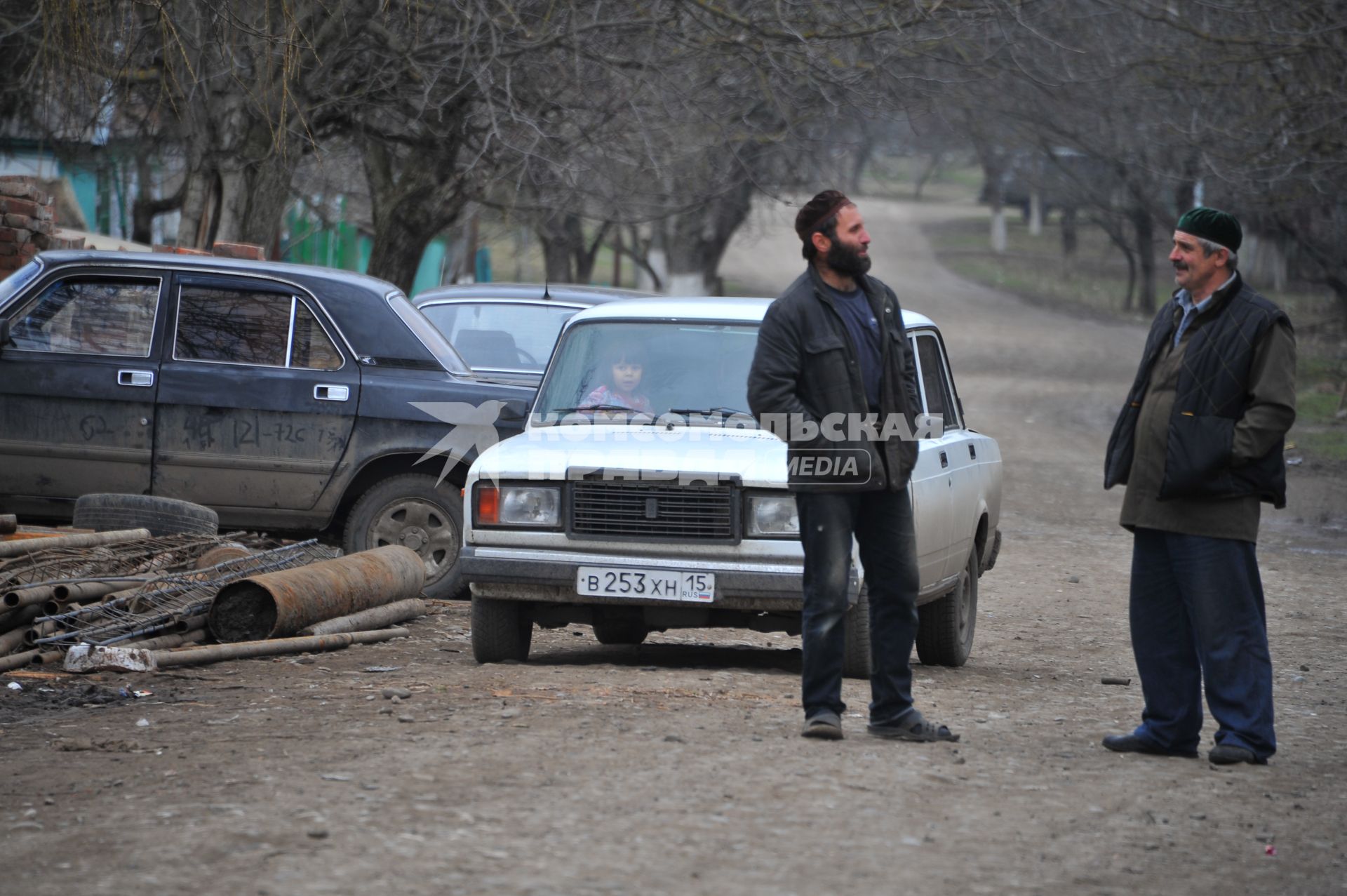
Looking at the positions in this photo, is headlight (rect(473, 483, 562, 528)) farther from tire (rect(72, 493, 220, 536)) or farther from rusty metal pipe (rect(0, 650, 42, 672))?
tire (rect(72, 493, 220, 536))

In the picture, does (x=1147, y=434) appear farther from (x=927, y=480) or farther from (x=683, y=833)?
(x=683, y=833)

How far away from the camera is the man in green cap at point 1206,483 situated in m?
5.40

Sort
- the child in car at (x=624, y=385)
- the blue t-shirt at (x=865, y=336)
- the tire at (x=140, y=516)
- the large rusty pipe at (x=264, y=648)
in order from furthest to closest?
the tire at (x=140, y=516), the child in car at (x=624, y=385), the large rusty pipe at (x=264, y=648), the blue t-shirt at (x=865, y=336)

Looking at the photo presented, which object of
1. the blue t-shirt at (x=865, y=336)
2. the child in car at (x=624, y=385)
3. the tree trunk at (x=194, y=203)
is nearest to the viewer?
the blue t-shirt at (x=865, y=336)

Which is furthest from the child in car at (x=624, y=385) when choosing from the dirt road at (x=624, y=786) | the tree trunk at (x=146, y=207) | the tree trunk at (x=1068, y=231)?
the tree trunk at (x=1068, y=231)

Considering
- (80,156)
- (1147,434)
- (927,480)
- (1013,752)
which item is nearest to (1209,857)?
(1013,752)

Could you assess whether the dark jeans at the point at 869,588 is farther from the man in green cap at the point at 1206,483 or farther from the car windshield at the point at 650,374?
the car windshield at the point at 650,374

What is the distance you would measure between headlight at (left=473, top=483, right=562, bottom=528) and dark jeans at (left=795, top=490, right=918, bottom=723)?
1679mm

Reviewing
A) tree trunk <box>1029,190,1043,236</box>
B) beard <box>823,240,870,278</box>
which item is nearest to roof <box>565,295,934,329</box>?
beard <box>823,240,870,278</box>

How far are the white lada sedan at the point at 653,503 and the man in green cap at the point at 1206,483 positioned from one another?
1.37 metres

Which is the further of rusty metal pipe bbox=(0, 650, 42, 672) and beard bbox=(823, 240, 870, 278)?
rusty metal pipe bbox=(0, 650, 42, 672)

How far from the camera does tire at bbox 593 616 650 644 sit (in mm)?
7848

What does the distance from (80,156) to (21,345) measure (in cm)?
1561

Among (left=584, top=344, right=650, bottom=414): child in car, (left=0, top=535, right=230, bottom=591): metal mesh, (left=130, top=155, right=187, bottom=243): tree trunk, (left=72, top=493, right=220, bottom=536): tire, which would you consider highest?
(left=130, top=155, right=187, bottom=243): tree trunk
